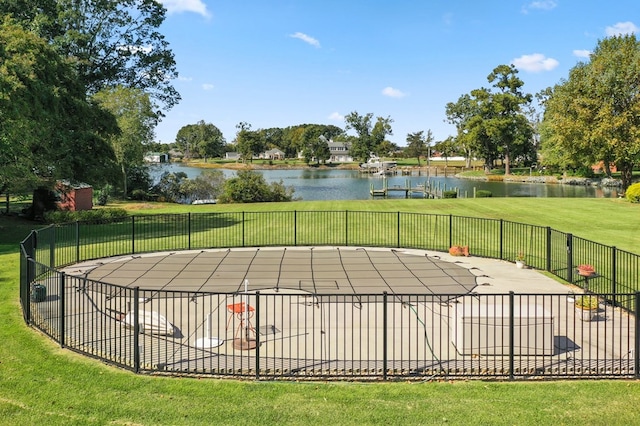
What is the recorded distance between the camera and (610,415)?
636cm

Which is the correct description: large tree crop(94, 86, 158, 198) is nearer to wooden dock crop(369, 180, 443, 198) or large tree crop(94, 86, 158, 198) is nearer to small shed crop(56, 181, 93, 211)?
small shed crop(56, 181, 93, 211)

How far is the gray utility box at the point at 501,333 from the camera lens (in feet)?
27.1

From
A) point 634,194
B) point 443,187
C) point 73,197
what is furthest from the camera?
point 443,187

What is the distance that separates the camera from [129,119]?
41219 millimetres

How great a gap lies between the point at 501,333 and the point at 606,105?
38.5 m

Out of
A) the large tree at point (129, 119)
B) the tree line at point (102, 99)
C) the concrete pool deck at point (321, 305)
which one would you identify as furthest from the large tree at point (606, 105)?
the large tree at point (129, 119)

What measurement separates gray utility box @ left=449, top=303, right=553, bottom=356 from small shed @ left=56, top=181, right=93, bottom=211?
89.6 ft

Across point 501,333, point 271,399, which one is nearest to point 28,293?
point 271,399

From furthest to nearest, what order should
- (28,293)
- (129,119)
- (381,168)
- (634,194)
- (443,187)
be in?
(381,168) < (443,187) < (129,119) < (634,194) < (28,293)

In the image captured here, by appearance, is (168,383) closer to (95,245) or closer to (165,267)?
(165,267)

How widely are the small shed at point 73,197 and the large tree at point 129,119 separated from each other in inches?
262

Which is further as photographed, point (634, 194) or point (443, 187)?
point (443, 187)

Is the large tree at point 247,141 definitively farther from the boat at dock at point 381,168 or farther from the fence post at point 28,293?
the fence post at point 28,293

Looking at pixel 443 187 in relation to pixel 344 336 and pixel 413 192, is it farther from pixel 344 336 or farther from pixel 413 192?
pixel 344 336
